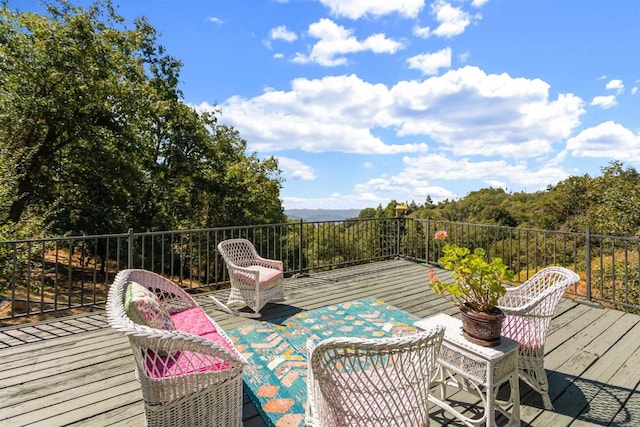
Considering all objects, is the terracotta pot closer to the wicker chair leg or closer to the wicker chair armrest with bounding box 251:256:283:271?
the wicker chair leg

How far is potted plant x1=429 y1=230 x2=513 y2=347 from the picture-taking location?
1.71 m

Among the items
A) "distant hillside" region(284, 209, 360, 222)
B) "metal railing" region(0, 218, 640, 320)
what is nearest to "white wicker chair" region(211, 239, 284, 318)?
"metal railing" region(0, 218, 640, 320)

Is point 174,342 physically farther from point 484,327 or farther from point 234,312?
point 234,312

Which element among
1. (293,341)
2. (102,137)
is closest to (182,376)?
(293,341)

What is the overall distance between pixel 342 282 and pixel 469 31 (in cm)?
504

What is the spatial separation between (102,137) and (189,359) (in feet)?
29.8

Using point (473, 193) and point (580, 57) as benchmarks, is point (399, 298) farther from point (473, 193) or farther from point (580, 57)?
point (473, 193)

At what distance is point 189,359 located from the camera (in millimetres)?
1705

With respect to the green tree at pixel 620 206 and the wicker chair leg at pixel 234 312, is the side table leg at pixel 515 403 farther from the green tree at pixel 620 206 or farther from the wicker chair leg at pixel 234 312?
the green tree at pixel 620 206

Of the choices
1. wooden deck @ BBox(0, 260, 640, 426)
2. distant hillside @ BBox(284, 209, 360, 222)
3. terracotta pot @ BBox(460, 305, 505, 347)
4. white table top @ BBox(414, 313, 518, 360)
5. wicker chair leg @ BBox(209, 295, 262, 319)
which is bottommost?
wooden deck @ BBox(0, 260, 640, 426)

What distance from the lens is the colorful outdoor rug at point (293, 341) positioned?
2.07 meters

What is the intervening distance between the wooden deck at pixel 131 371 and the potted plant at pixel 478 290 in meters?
0.67

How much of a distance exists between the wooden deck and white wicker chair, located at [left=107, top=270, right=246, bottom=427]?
1.36 ft

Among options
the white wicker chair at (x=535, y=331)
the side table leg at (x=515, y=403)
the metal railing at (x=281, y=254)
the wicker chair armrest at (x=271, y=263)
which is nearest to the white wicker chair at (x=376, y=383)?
the side table leg at (x=515, y=403)
